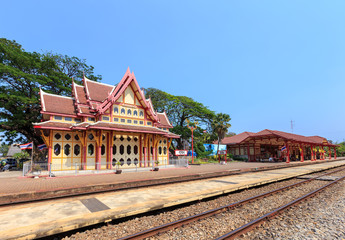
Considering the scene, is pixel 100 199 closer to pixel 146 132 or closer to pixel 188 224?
pixel 188 224

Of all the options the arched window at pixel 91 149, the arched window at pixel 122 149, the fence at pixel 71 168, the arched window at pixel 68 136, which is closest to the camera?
the fence at pixel 71 168

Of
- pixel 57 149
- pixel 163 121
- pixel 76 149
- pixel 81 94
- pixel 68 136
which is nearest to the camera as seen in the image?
pixel 57 149

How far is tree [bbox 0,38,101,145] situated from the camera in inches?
1019

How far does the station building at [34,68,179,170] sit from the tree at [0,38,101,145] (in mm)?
6765

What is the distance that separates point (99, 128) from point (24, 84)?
17699 mm

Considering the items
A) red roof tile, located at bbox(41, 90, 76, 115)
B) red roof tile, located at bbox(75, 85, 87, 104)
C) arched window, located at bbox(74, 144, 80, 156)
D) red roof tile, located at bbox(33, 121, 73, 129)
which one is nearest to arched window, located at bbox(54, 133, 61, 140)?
red roof tile, located at bbox(33, 121, 73, 129)

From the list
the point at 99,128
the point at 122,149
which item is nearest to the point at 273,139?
the point at 122,149

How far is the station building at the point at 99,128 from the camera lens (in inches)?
807

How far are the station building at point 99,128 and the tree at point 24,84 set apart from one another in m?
6.76

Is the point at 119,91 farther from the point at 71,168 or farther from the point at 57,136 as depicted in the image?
the point at 71,168

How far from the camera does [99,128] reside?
1975 cm

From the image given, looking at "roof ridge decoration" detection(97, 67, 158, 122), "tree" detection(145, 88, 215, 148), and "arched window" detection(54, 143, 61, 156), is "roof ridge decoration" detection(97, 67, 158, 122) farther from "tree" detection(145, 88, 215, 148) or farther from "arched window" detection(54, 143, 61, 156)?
"tree" detection(145, 88, 215, 148)

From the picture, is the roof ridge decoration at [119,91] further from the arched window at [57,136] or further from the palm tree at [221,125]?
Answer: the palm tree at [221,125]

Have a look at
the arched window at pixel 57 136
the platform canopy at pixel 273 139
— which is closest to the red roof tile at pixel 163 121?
the arched window at pixel 57 136
